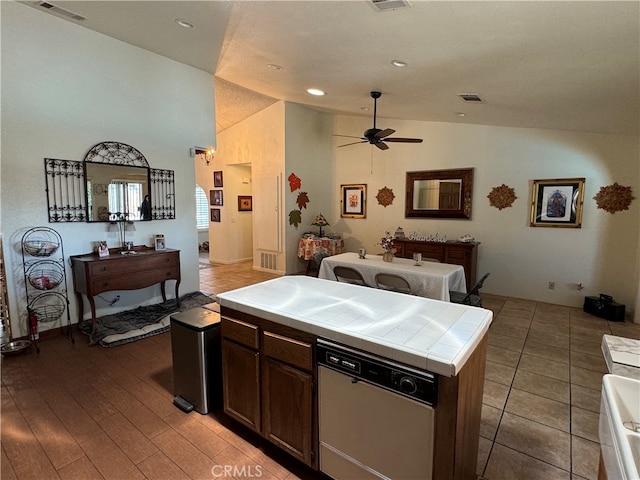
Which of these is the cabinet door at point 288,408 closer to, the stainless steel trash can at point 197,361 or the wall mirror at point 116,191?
the stainless steel trash can at point 197,361

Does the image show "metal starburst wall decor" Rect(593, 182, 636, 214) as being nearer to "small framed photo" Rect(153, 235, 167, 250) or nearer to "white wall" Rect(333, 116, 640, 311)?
"white wall" Rect(333, 116, 640, 311)

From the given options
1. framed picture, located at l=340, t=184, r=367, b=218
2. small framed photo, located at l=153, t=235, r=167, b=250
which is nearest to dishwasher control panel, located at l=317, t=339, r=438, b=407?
small framed photo, located at l=153, t=235, r=167, b=250

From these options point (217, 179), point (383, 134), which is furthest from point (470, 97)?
point (217, 179)

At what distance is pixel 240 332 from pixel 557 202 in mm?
5076

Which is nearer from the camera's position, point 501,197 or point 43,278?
point 43,278

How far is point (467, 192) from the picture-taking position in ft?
18.5

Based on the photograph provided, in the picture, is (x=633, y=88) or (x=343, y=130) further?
(x=343, y=130)

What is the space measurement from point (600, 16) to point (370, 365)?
2218 mm

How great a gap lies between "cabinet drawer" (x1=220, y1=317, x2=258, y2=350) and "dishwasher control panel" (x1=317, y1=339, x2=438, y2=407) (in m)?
0.47

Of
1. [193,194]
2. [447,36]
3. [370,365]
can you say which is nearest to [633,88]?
[447,36]

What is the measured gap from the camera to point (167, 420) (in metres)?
2.27

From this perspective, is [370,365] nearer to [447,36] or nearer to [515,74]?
[447,36]

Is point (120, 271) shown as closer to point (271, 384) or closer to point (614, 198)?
point (271, 384)

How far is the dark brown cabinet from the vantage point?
5.42ft
